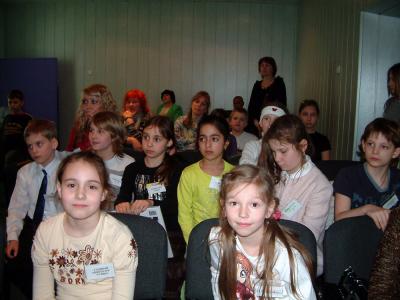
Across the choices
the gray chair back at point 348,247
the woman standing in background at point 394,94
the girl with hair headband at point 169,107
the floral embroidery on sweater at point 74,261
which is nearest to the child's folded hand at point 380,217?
the gray chair back at point 348,247

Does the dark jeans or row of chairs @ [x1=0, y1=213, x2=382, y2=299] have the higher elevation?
row of chairs @ [x1=0, y1=213, x2=382, y2=299]

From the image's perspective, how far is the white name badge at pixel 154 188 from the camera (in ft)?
8.80

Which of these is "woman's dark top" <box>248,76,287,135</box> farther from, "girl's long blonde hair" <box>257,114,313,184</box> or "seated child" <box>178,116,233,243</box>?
"girl's long blonde hair" <box>257,114,313,184</box>

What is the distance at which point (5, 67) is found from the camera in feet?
27.8

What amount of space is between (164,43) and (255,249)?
723cm

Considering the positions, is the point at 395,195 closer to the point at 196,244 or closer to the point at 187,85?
the point at 196,244

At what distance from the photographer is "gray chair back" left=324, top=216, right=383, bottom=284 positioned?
184 centimetres

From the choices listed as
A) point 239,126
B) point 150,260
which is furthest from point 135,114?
point 150,260

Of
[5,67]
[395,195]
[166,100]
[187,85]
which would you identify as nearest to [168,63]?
[187,85]

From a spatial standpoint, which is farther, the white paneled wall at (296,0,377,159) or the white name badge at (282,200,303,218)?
the white paneled wall at (296,0,377,159)

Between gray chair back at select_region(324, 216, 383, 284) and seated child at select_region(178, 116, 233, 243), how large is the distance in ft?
2.91

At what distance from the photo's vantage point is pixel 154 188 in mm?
2686

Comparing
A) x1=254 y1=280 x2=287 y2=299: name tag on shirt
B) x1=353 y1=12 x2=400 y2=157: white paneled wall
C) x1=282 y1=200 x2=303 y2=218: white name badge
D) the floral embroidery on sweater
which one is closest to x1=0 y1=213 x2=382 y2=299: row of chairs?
the floral embroidery on sweater

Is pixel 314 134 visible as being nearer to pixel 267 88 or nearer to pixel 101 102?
pixel 267 88
